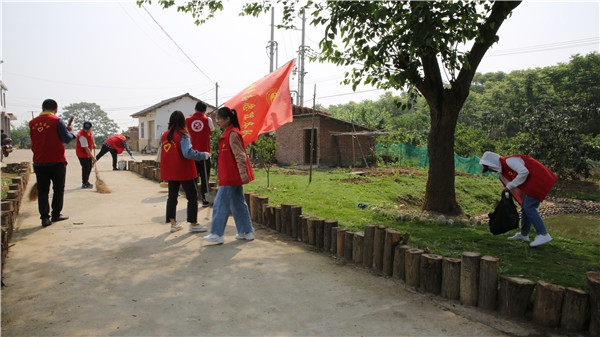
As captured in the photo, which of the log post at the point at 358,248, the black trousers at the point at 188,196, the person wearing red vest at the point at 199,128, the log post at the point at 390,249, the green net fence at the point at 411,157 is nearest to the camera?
the log post at the point at 390,249

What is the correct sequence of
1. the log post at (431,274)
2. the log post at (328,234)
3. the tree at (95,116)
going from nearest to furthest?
the log post at (431,274) → the log post at (328,234) → the tree at (95,116)

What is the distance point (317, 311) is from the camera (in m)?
3.20

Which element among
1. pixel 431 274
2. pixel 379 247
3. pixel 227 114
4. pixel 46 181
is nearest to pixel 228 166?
pixel 227 114

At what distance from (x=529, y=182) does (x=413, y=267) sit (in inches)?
91.9

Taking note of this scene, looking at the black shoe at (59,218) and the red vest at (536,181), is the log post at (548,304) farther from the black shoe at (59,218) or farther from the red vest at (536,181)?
the black shoe at (59,218)

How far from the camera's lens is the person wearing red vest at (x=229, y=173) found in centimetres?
508

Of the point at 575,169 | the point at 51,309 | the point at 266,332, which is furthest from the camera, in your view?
the point at 575,169

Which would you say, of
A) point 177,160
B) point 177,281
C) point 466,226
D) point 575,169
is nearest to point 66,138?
point 177,160

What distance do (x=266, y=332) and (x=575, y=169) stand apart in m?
16.6

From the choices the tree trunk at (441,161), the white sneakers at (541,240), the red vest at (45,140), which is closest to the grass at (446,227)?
the white sneakers at (541,240)

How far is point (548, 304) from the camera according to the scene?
2934mm

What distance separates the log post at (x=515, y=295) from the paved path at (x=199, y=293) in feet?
0.37

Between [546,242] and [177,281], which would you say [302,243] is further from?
[546,242]

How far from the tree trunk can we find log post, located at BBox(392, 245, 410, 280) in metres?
4.17
